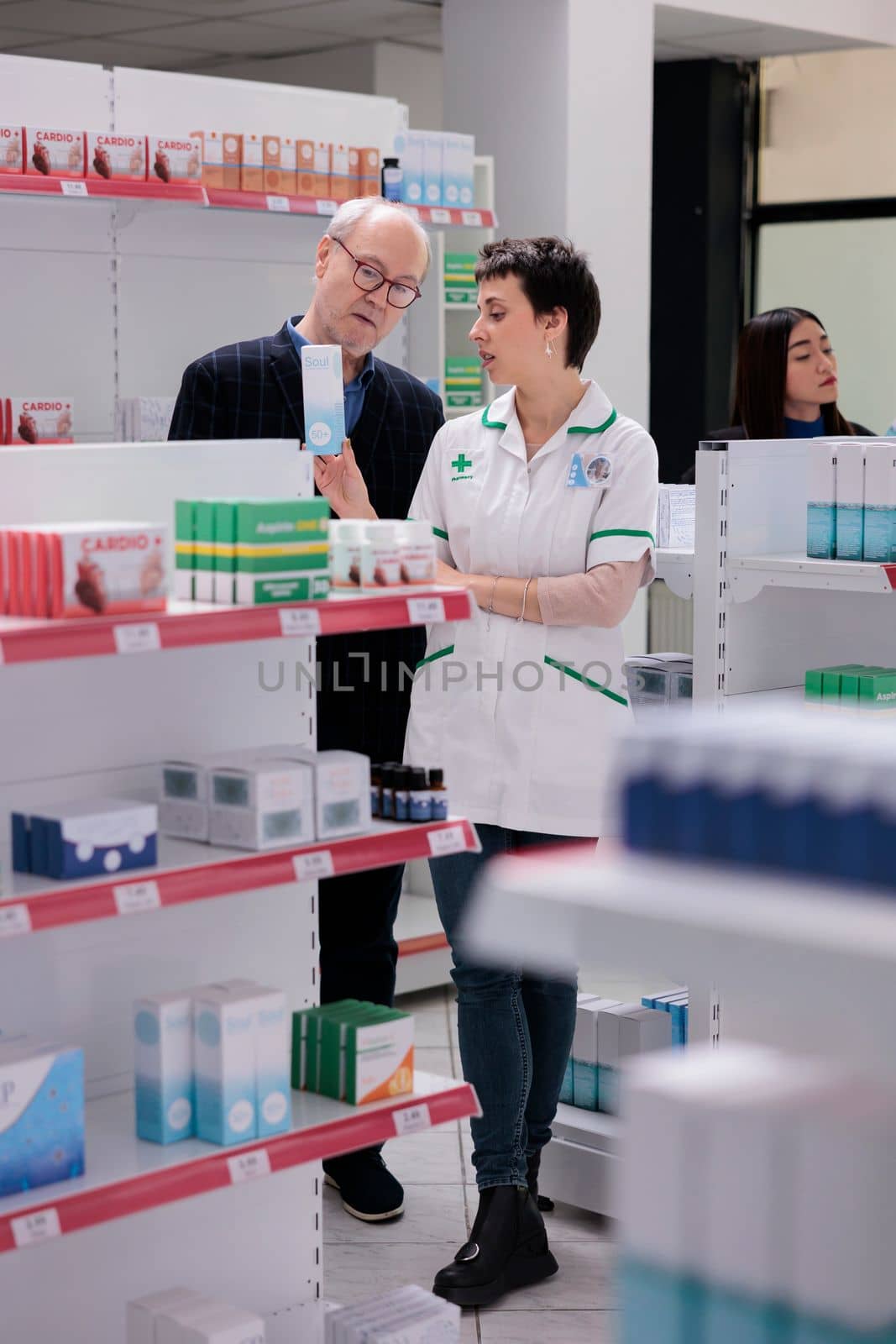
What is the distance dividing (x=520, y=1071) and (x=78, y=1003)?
105cm

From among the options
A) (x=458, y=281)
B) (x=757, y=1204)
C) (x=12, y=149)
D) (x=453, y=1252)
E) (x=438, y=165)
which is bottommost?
(x=453, y=1252)

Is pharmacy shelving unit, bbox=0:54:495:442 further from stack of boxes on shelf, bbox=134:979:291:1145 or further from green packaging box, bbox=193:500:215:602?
stack of boxes on shelf, bbox=134:979:291:1145

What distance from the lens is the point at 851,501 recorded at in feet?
12.2

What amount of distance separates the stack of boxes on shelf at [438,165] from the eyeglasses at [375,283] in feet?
6.49

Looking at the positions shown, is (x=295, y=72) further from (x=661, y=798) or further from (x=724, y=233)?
(x=661, y=798)

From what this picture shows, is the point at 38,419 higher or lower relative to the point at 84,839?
higher

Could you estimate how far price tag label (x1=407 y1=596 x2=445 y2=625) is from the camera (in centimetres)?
279

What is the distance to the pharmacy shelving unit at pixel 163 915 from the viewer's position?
2594 mm

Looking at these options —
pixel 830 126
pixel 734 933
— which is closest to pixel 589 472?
pixel 734 933

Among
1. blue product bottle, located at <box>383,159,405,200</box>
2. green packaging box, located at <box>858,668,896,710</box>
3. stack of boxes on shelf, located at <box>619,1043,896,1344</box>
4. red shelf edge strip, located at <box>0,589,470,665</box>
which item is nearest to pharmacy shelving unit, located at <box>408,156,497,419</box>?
blue product bottle, located at <box>383,159,405,200</box>

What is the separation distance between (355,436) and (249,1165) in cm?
171

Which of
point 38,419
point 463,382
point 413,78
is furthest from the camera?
point 413,78

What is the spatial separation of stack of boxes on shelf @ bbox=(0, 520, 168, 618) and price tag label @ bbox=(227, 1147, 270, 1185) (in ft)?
2.74

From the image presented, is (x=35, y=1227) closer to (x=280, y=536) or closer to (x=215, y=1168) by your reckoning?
(x=215, y=1168)
